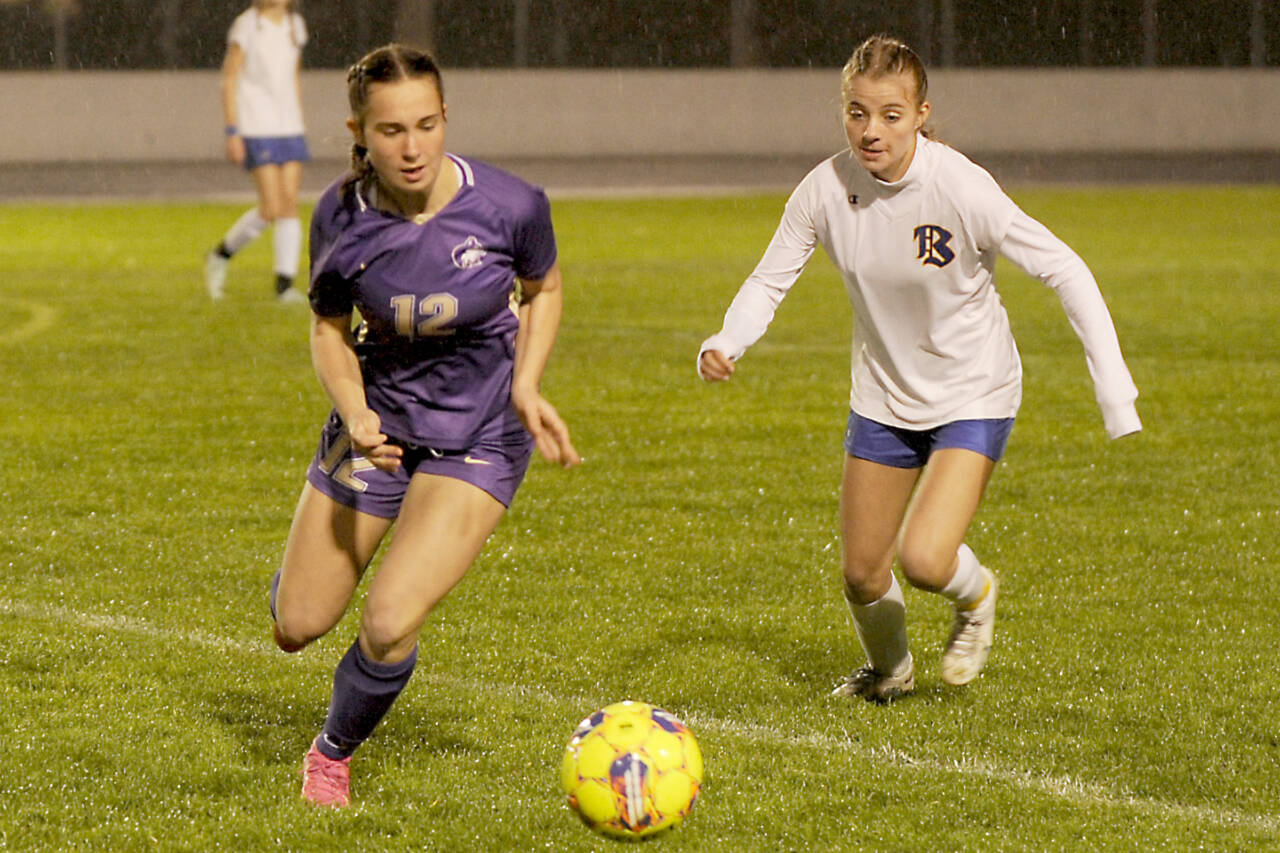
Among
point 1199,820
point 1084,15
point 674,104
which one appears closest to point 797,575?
point 1199,820

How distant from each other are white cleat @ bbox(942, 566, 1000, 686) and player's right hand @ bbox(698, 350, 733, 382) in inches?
38.9

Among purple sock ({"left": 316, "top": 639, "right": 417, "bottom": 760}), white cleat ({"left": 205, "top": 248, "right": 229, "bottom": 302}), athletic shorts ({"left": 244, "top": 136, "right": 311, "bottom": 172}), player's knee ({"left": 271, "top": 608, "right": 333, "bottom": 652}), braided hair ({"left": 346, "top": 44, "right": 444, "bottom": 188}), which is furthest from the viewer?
white cleat ({"left": 205, "top": 248, "right": 229, "bottom": 302})

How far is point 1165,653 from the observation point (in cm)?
543

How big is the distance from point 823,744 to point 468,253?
1.57 meters

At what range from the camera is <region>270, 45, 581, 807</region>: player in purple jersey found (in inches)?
157

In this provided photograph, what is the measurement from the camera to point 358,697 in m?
4.11

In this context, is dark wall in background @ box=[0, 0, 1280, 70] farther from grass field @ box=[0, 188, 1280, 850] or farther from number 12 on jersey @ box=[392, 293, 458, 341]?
number 12 on jersey @ box=[392, 293, 458, 341]

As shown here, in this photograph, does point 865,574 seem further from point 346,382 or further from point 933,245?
point 346,382

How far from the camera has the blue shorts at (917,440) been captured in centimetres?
476

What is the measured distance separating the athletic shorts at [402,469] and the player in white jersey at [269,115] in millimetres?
9340

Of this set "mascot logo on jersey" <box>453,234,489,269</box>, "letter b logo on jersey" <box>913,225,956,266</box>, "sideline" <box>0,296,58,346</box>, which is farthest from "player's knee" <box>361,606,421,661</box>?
"sideline" <box>0,296,58,346</box>

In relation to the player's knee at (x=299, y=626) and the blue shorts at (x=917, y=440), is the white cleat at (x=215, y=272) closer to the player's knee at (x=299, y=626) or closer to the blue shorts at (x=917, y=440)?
the blue shorts at (x=917, y=440)

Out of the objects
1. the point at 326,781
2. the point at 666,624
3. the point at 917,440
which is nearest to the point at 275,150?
the point at 666,624

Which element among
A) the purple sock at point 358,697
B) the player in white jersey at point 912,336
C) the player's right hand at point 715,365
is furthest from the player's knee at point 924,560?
the purple sock at point 358,697
